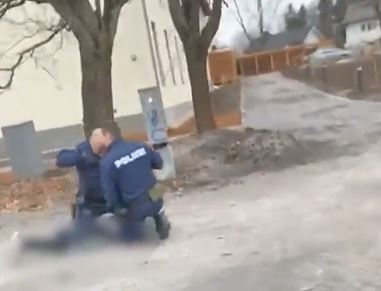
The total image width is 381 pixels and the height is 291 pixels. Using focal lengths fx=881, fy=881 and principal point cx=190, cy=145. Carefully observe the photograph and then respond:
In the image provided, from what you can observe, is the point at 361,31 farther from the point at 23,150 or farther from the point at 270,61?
the point at 23,150

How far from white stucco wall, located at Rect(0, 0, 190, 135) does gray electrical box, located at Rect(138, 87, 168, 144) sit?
34.2ft

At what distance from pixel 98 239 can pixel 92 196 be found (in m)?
0.63

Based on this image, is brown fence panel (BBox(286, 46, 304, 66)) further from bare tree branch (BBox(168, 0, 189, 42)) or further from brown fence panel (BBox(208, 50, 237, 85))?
bare tree branch (BBox(168, 0, 189, 42))

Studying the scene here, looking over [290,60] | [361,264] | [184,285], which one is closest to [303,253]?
[361,264]

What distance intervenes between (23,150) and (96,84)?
8.94 feet

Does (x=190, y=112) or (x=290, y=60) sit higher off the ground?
(x=190, y=112)

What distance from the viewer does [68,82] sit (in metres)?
26.0

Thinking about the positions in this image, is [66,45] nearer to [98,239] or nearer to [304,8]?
[98,239]

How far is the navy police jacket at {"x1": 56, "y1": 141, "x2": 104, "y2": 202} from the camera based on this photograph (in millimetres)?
9219

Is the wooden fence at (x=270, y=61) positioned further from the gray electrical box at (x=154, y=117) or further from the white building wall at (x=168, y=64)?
the gray electrical box at (x=154, y=117)

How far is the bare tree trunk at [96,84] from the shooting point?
55.3ft

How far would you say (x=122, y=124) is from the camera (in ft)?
84.3

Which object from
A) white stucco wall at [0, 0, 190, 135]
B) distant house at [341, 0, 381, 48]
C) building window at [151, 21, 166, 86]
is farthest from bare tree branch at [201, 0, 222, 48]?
distant house at [341, 0, 381, 48]

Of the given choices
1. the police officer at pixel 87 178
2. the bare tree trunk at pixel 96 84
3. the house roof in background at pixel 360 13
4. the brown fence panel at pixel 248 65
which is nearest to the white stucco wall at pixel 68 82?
the bare tree trunk at pixel 96 84
